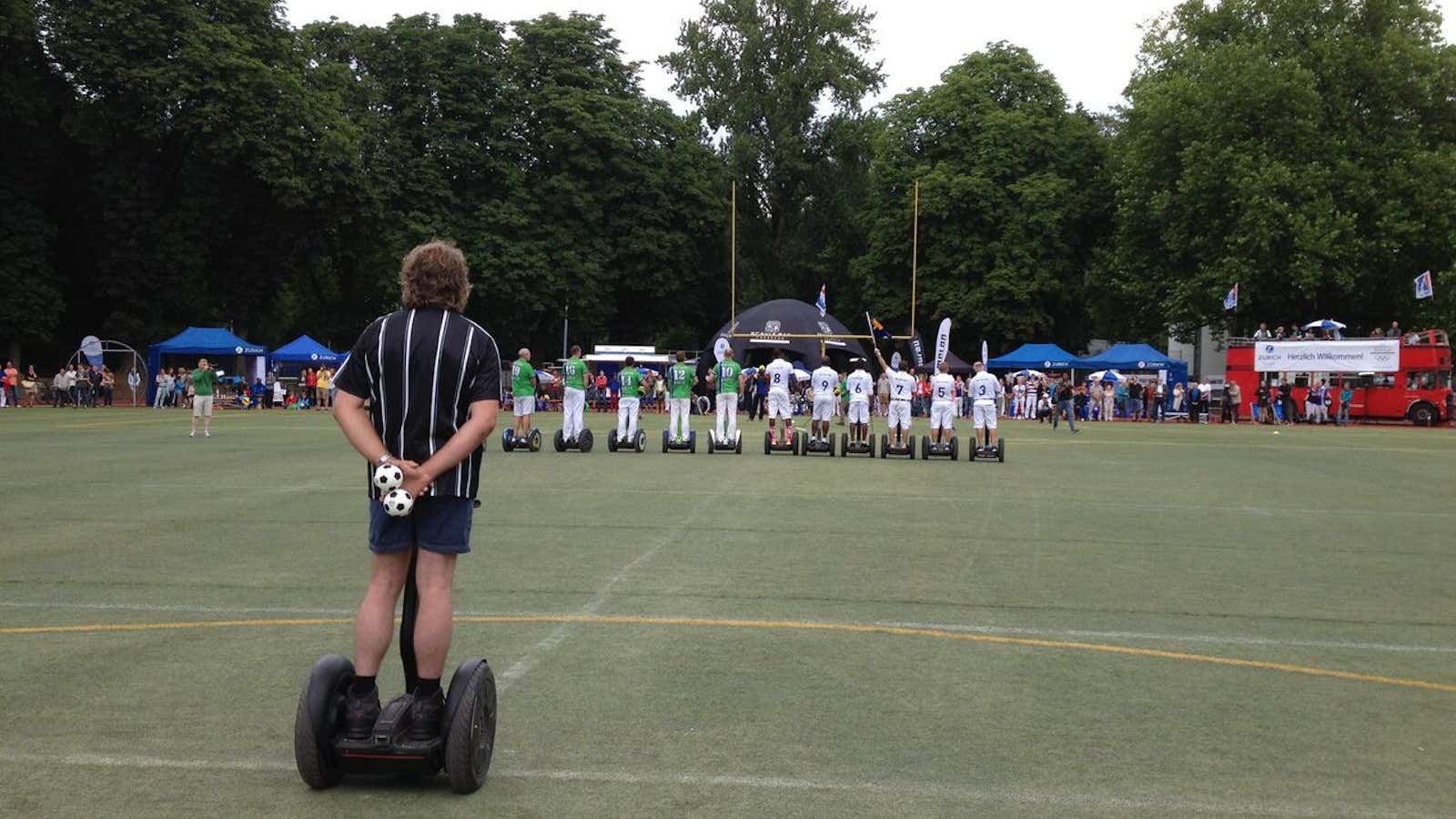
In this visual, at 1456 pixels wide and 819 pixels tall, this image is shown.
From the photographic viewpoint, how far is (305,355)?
5316 centimetres

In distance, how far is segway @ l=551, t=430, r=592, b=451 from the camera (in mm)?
25453

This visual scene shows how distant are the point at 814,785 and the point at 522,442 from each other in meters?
21.1

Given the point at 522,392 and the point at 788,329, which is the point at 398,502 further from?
the point at 788,329

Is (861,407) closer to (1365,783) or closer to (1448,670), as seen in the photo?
(1448,670)

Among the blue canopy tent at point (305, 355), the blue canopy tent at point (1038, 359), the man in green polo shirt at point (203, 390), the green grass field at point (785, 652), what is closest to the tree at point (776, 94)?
the blue canopy tent at point (1038, 359)

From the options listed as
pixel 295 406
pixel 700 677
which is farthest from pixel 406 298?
pixel 295 406

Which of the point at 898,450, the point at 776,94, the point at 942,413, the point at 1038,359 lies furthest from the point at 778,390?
the point at 776,94

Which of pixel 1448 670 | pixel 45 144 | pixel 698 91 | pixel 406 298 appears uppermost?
pixel 698 91

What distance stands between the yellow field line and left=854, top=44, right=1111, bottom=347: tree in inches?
2021

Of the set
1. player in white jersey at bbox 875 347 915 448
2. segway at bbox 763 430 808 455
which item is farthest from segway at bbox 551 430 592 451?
player in white jersey at bbox 875 347 915 448

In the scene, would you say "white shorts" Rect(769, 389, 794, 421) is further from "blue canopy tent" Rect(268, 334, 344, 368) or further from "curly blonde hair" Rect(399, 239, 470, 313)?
"blue canopy tent" Rect(268, 334, 344, 368)

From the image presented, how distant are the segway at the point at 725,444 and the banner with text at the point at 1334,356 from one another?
28296 millimetres

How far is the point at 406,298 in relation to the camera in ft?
16.8

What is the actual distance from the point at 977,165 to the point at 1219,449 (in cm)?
3159
